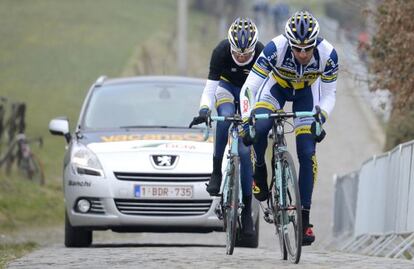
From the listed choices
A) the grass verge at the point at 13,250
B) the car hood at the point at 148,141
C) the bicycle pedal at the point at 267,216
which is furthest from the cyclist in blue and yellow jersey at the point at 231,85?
the grass verge at the point at 13,250

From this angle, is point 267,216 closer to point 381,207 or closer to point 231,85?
point 231,85

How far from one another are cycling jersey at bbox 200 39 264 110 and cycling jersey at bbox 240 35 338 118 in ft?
3.19

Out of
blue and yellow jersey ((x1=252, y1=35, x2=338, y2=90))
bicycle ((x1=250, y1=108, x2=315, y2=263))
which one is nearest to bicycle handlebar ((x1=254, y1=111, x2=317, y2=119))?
bicycle ((x1=250, y1=108, x2=315, y2=263))

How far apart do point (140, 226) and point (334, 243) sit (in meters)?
5.51

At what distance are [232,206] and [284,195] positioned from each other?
2.64ft

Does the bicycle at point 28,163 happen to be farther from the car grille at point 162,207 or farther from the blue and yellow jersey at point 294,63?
the blue and yellow jersey at point 294,63

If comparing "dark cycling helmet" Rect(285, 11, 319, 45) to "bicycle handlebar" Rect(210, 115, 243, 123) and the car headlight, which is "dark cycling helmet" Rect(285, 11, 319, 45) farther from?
the car headlight

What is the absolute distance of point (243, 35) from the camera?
11.4 m

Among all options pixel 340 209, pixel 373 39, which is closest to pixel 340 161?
pixel 340 209

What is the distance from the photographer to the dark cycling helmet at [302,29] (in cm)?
1016

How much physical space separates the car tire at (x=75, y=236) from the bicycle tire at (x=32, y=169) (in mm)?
8876

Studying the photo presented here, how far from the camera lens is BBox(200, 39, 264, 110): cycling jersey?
1179cm

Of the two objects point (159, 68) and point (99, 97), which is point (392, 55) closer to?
point (99, 97)

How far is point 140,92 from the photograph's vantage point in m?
15.1
